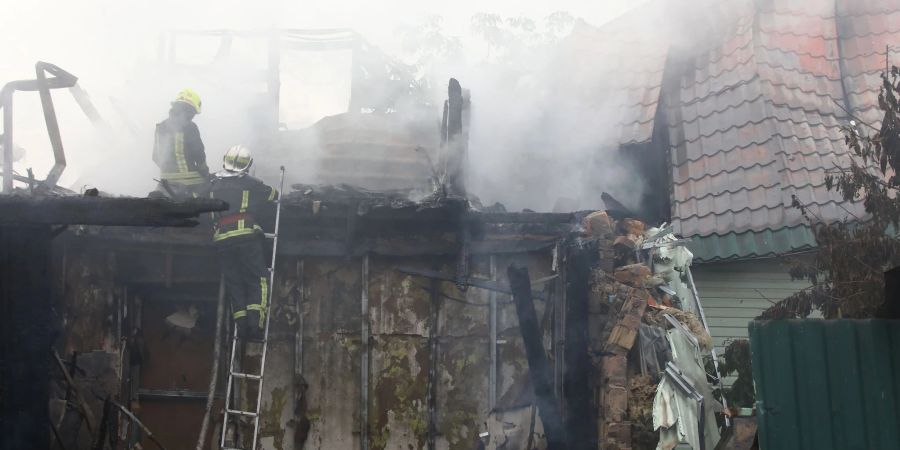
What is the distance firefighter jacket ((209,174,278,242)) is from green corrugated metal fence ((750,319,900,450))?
4603mm

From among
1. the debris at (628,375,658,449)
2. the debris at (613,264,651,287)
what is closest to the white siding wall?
the debris at (613,264,651,287)

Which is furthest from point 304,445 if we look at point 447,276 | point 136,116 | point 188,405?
point 136,116

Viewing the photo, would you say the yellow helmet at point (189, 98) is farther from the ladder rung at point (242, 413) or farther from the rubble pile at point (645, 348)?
the rubble pile at point (645, 348)

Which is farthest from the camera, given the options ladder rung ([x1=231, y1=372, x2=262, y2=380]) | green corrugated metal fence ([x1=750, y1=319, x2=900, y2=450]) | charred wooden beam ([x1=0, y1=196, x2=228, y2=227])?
ladder rung ([x1=231, y1=372, x2=262, y2=380])

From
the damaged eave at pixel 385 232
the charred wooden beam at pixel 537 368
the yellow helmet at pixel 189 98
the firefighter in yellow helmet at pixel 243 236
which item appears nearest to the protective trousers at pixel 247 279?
the firefighter in yellow helmet at pixel 243 236

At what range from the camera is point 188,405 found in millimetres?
8477

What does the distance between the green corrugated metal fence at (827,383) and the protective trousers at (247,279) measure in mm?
4514

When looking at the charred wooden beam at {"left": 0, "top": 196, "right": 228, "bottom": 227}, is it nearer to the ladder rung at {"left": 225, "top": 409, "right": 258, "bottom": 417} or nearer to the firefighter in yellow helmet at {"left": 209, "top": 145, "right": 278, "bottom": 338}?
the firefighter in yellow helmet at {"left": 209, "top": 145, "right": 278, "bottom": 338}

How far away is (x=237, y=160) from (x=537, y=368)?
11.9 ft

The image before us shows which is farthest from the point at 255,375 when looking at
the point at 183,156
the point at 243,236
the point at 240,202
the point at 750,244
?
the point at 750,244

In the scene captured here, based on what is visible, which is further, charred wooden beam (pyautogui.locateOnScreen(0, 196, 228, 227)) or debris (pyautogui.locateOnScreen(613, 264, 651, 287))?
debris (pyautogui.locateOnScreen(613, 264, 651, 287))

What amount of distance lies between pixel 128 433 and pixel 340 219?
3.04m

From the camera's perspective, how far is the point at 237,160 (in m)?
7.98

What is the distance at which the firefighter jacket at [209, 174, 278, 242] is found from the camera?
25.0 feet
